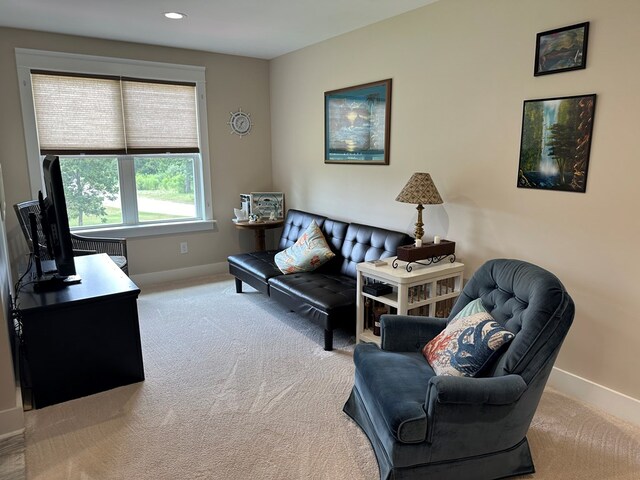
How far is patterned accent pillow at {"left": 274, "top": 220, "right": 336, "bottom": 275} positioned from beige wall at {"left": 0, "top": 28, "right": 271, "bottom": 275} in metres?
1.43

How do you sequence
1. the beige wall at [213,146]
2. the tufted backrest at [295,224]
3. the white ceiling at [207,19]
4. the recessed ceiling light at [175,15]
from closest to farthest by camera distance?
the white ceiling at [207,19] → the recessed ceiling light at [175,15] → the beige wall at [213,146] → the tufted backrest at [295,224]

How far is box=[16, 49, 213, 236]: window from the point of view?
3928mm

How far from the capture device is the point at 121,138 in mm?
4297

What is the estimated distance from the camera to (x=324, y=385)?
270 centimetres

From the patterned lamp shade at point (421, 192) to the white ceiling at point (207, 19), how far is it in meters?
1.25

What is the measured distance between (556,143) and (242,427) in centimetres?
230

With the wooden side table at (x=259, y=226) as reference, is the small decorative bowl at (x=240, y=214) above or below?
above

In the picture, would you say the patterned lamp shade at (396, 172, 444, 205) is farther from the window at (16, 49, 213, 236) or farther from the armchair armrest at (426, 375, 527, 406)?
the window at (16, 49, 213, 236)

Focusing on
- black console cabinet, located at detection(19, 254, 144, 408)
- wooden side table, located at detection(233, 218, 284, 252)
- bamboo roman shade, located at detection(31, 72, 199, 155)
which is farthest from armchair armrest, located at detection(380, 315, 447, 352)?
bamboo roman shade, located at detection(31, 72, 199, 155)

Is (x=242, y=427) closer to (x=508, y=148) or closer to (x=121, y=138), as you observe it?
(x=508, y=148)

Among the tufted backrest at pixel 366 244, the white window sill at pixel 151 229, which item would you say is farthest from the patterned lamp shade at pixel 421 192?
the white window sill at pixel 151 229

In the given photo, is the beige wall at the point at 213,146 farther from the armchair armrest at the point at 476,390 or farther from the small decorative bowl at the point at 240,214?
the armchair armrest at the point at 476,390

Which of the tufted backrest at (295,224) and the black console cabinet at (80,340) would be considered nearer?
the black console cabinet at (80,340)

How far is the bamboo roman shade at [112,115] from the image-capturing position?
3951mm
